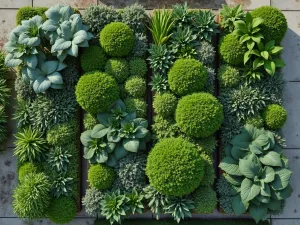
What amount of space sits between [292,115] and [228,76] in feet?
5.37

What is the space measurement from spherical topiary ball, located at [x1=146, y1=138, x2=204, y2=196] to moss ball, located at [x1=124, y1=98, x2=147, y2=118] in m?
0.70

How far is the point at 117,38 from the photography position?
5293mm

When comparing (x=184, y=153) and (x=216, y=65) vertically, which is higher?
(x=216, y=65)

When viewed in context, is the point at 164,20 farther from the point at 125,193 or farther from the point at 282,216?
the point at 282,216

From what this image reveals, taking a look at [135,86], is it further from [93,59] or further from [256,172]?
[256,172]

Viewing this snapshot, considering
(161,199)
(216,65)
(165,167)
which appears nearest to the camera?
(165,167)

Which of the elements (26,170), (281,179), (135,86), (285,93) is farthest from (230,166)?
(26,170)

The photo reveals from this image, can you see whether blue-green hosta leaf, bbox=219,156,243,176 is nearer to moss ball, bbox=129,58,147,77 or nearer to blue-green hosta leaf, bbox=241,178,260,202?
blue-green hosta leaf, bbox=241,178,260,202

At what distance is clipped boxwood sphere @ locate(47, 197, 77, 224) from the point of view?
546 cm

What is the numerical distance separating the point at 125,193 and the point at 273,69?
3.24m

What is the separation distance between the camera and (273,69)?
17.5ft

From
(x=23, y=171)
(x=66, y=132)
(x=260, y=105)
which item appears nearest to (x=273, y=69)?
(x=260, y=105)

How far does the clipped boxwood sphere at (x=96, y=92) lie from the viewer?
5.17 metres

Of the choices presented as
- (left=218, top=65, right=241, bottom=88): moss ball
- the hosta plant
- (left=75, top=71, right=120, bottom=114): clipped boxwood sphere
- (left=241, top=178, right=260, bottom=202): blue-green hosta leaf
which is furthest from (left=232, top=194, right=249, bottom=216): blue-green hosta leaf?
(left=75, top=71, right=120, bottom=114): clipped boxwood sphere
